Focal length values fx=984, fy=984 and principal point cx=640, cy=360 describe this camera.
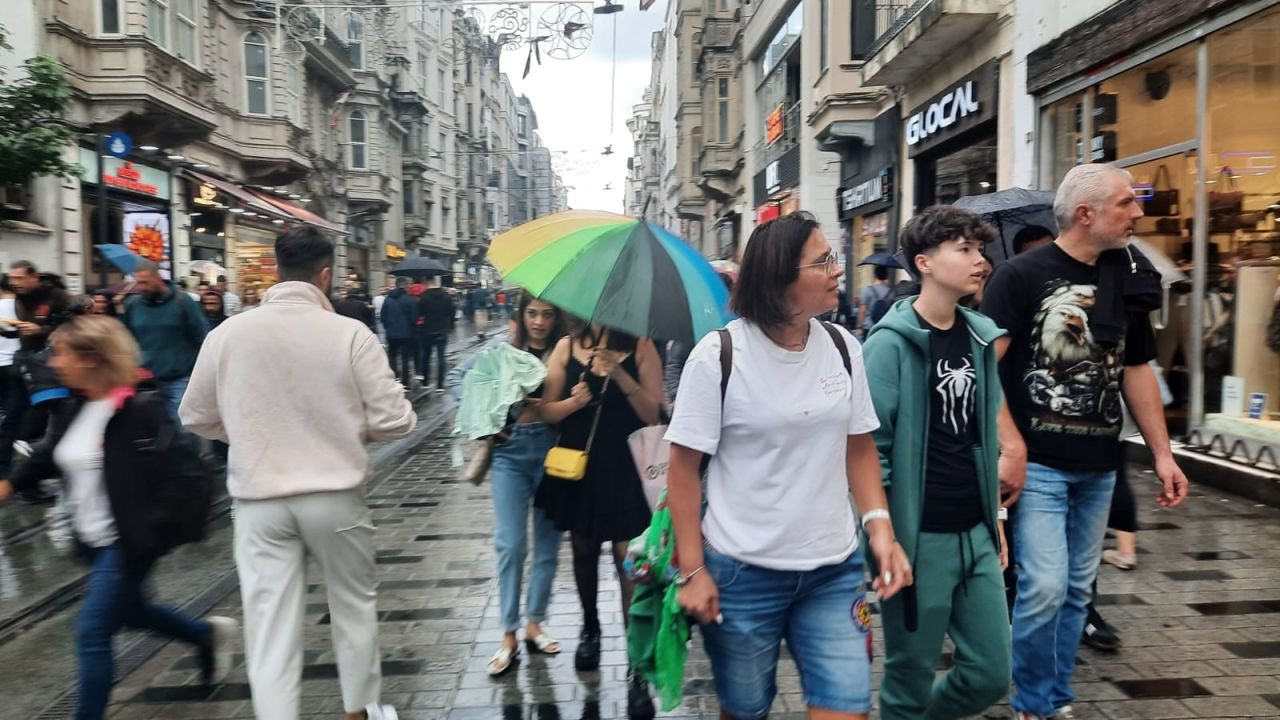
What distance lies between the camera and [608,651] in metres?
4.71

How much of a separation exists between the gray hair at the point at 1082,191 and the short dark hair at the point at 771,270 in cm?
132

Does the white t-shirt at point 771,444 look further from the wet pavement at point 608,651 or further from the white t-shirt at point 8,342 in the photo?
the white t-shirt at point 8,342

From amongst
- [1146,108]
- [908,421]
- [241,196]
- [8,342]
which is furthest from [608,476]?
[241,196]

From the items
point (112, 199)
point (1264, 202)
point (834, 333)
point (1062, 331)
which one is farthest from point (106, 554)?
point (112, 199)

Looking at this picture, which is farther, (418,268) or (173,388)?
(418,268)

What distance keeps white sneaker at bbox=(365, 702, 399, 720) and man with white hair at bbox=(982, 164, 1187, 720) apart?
2.33 m

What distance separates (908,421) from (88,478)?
2.90 meters

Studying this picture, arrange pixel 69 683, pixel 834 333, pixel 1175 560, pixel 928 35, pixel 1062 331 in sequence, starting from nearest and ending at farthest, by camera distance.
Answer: pixel 834 333
pixel 1062 331
pixel 69 683
pixel 1175 560
pixel 928 35

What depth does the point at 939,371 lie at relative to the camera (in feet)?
9.58

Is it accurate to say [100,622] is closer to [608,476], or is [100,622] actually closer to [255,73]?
[608,476]

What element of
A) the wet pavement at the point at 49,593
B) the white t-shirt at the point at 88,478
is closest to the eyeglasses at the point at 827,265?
the white t-shirt at the point at 88,478

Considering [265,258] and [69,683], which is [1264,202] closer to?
[69,683]

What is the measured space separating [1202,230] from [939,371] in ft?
23.7

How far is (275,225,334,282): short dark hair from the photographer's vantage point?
3.48 metres
